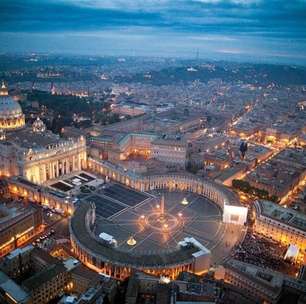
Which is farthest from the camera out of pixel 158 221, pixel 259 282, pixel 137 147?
pixel 137 147

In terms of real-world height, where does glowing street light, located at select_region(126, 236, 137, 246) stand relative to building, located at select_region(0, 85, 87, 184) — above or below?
below

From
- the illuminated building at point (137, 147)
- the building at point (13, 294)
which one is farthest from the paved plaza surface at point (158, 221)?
the building at point (13, 294)

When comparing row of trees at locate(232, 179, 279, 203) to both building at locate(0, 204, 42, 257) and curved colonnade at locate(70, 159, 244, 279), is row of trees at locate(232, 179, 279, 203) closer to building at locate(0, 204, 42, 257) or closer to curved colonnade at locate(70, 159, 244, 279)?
curved colonnade at locate(70, 159, 244, 279)

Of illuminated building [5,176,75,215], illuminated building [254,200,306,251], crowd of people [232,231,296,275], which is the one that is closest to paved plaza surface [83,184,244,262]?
crowd of people [232,231,296,275]

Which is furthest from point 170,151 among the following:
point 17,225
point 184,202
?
A: point 17,225

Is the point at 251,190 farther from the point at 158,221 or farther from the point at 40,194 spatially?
the point at 40,194

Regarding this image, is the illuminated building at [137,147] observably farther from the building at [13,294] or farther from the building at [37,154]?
the building at [13,294]

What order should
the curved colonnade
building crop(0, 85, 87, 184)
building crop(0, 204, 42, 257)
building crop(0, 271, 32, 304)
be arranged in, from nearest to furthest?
building crop(0, 271, 32, 304) → the curved colonnade → building crop(0, 204, 42, 257) → building crop(0, 85, 87, 184)
